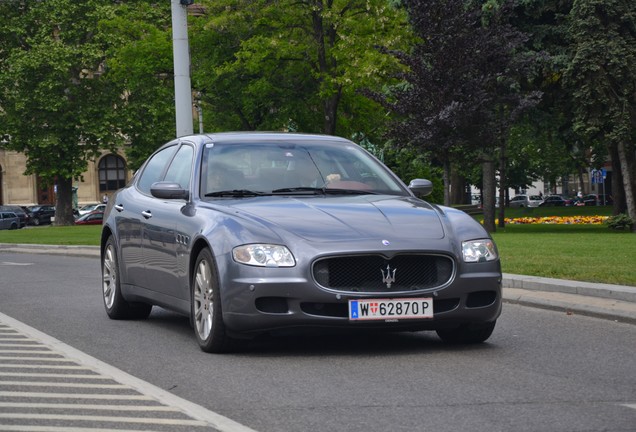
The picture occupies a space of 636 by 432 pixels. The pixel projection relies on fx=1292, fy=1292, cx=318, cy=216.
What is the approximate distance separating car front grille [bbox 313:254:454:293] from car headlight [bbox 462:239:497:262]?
0.32 meters

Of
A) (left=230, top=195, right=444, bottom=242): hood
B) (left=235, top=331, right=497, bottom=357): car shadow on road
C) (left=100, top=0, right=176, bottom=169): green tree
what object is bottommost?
(left=235, top=331, right=497, bottom=357): car shadow on road

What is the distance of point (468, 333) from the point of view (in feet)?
31.0

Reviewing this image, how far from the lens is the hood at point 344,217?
347 inches

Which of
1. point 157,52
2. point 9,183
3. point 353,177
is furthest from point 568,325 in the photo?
point 9,183

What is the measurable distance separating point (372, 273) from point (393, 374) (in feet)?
3.16

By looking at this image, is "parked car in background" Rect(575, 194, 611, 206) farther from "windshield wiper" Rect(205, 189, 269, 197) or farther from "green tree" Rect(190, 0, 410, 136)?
"windshield wiper" Rect(205, 189, 269, 197)

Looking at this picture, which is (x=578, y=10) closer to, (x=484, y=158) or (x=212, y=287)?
(x=484, y=158)

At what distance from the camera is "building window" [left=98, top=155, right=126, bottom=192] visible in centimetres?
9712

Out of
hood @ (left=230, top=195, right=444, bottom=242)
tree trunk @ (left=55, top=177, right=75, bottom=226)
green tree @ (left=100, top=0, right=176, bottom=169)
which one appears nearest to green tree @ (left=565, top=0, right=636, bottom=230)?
green tree @ (left=100, top=0, right=176, bottom=169)

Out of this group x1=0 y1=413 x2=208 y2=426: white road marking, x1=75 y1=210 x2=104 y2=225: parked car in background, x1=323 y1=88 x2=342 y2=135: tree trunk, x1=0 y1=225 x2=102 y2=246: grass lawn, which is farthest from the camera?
x1=75 y1=210 x2=104 y2=225: parked car in background

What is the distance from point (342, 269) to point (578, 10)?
94.4 ft

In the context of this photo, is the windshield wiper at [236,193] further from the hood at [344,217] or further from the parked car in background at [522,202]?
the parked car in background at [522,202]

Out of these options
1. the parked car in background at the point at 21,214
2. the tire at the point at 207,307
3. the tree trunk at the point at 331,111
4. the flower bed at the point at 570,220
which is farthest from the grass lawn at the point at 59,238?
the parked car in background at the point at 21,214

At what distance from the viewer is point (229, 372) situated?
8141mm
